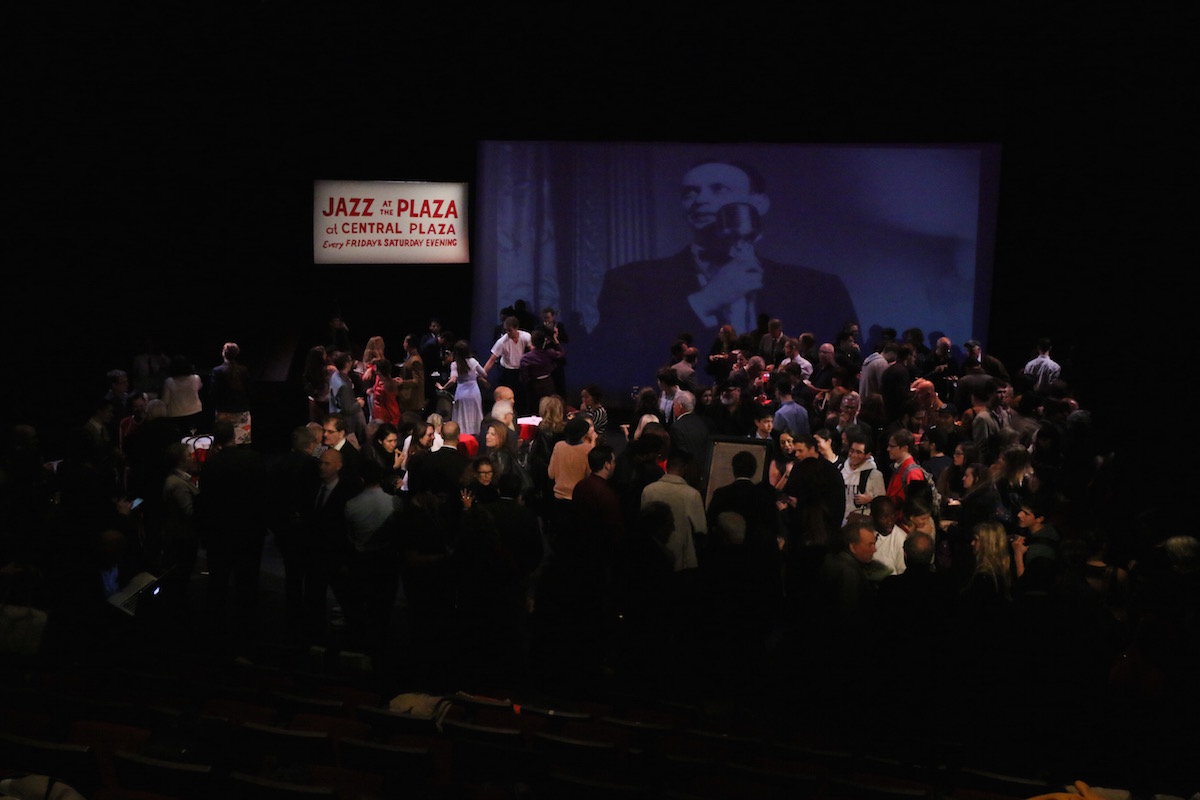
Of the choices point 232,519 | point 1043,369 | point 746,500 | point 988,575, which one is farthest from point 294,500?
point 1043,369

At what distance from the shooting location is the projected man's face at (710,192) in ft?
49.1

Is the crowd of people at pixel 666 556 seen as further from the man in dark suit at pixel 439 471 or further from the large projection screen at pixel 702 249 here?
the large projection screen at pixel 702 249

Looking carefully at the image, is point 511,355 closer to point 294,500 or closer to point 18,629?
point 294,500

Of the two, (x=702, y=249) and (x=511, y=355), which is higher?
(x=702, y=249)

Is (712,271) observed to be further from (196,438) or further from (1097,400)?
(196,438)

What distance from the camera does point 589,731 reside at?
456 cm

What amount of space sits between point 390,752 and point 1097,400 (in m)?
9.37

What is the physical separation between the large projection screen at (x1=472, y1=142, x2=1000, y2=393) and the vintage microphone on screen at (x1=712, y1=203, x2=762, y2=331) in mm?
59

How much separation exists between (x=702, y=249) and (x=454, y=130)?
383 cm

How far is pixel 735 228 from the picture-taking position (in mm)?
15094

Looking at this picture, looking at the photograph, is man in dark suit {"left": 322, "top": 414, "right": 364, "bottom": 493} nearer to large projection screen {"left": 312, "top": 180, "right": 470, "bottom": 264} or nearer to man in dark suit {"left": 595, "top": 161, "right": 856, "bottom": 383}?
large projection screen {"left": 312, "top": 180, "right": 470, "bottom": 264}

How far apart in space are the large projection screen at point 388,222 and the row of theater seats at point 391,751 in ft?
33.9

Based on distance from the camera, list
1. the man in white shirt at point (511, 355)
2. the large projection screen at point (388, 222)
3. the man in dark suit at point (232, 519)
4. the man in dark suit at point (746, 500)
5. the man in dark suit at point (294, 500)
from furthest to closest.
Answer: the large projection screen at point (388, 222) → the man in white shirt at point (511, 355) → the man in dark suit at point (294, 500) → the man in dark suit at point (232, 519) → the man in dark suit at point (746, 500)

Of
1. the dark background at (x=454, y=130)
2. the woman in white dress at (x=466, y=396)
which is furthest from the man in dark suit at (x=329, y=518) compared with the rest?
the woman in white dress at (x=466, y=396)
